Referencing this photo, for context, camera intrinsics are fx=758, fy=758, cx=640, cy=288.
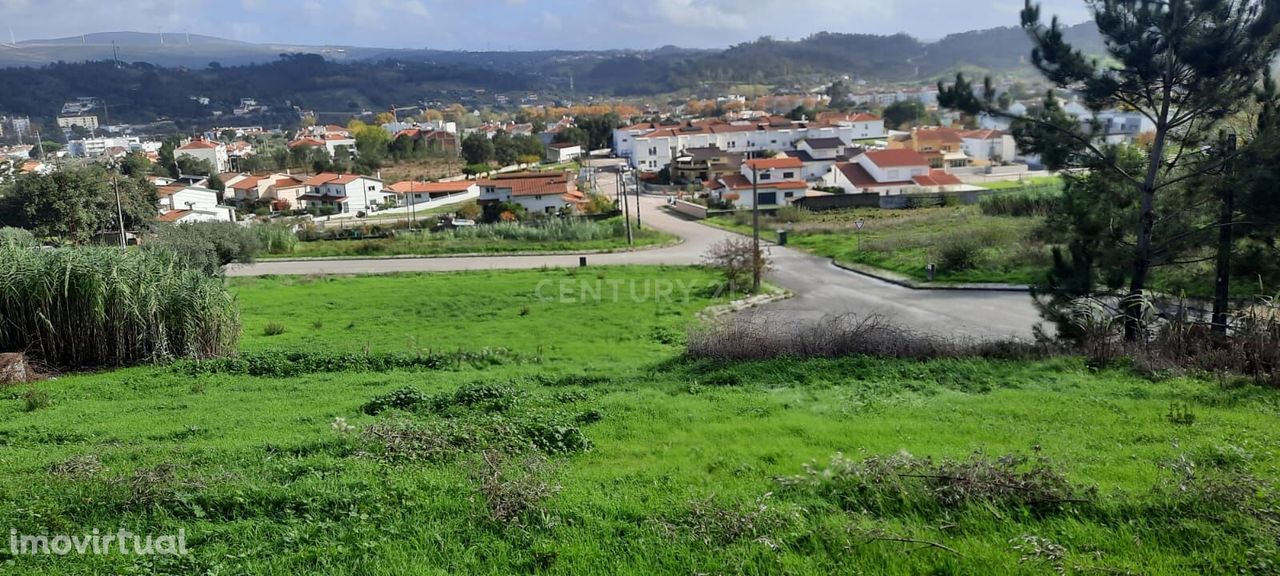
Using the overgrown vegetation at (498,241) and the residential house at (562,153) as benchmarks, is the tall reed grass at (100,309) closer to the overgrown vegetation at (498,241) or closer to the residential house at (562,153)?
the overgrown vegetation at (498,241)

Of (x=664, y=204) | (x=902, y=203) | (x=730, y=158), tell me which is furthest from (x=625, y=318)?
(x=730, y=158)

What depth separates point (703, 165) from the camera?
76.5m

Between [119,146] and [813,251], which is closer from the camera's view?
[813,251]

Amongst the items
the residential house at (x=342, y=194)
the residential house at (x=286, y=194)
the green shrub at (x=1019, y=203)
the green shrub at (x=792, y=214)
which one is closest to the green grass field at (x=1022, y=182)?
the green shrub at (x=1019, y=203)

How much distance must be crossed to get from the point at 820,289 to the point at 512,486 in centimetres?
2147

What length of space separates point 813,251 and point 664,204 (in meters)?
27.6

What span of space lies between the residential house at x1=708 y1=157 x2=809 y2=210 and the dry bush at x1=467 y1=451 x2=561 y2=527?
48670 mm

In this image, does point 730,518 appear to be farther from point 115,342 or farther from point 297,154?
point 297,154

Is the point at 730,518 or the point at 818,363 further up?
the point at 730,518

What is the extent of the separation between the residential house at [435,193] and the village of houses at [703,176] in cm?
11

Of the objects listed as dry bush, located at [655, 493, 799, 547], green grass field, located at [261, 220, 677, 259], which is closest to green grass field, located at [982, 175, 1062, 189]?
green grass field, located at [261, 220, 677, 259]

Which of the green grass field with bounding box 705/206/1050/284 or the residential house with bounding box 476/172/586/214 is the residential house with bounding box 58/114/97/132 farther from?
the green grass field with bounding box 705/206/1050/284

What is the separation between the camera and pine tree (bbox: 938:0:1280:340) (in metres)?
10.5

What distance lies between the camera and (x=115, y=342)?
1216cm
